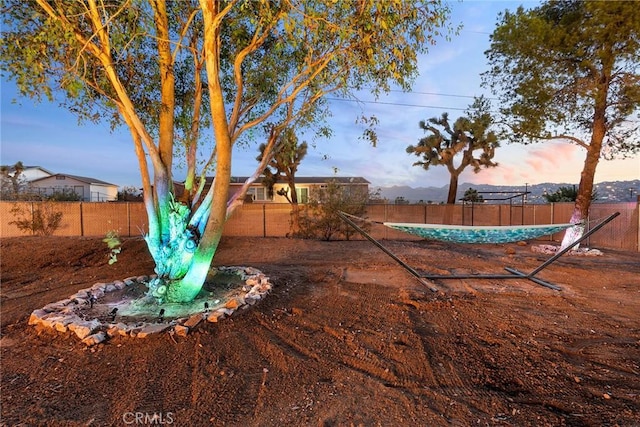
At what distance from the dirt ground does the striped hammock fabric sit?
2.66ft

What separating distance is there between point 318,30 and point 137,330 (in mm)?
3988

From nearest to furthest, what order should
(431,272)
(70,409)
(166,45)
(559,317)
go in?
1. (70,409)
2. (559,317)
3. (166,45)
4. (431,272)

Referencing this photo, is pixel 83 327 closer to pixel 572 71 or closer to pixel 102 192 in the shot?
pixel 572 71

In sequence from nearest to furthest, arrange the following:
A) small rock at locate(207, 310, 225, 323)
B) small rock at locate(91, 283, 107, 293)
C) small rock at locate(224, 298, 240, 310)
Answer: small rock at locate(207, 310, 225, 323) < small rock at locate(224, 298, 240, 310) < small rock at locate(91, 283, 107, 293)

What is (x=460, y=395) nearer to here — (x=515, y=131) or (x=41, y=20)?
(x=41, y=20)

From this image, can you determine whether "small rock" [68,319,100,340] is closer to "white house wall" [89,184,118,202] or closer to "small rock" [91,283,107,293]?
"small rock" [91,283,107,293]

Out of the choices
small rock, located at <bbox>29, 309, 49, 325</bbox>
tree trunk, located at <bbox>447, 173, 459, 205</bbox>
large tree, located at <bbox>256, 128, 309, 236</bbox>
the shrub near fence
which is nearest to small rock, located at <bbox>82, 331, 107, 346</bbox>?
small rock, located at <bbox>29, 309, 49, 325</bbox>

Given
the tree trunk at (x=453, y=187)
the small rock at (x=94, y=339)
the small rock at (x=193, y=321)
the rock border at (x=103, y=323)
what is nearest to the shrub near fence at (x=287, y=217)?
the tree trunk at (x=453, y=187)

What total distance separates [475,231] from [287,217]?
359 inches

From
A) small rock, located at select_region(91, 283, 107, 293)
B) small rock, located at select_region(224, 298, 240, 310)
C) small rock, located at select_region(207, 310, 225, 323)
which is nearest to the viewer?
small rock, located at select_region(207, 310, 225, 323)

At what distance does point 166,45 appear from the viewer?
465cm

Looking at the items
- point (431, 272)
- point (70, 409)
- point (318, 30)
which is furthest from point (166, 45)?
point (431, 272)

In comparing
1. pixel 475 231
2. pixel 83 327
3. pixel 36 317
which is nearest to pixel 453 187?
pixel 475 231

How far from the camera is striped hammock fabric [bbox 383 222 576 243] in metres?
4.74
